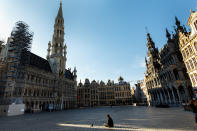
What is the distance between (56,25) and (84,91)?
4481 centimetres

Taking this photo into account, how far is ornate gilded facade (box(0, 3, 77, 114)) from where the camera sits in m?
29.1

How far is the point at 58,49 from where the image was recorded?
5647 centimetres

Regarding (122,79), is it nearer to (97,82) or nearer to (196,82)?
(97,82)

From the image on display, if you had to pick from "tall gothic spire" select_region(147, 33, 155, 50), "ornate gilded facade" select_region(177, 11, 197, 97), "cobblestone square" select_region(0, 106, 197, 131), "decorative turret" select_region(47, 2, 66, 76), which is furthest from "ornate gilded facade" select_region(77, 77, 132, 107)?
"cobblestone square" select_region(0, 106, 197, 131)

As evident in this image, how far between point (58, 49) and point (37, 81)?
2377cm

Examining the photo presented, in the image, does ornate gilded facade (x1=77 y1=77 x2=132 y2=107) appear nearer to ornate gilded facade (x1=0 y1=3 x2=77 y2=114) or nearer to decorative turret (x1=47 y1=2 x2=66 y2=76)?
ornate gilded facade (x1=0 y1=3 x2=77 y2=114)

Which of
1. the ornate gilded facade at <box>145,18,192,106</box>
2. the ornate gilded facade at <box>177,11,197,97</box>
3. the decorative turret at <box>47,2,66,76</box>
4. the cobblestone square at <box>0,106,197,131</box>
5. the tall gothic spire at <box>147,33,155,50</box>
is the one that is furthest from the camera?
the decorative turret at <box>47,2,66,76</box>

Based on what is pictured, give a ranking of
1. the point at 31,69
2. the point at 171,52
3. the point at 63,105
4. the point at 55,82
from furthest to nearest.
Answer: the point at 63,105 → the point at 55,82 → the point at 31,69 → the point at 171,52

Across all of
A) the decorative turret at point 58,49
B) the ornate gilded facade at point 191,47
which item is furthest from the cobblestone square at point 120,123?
the decorative turret at point 58,49

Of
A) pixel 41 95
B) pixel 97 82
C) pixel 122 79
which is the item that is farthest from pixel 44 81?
pixel 122 79

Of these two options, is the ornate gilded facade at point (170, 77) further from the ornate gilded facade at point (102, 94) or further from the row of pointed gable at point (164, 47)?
the ornate gilded facade at point (102, 94)

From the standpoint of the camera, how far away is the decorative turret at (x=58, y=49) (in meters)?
52.2

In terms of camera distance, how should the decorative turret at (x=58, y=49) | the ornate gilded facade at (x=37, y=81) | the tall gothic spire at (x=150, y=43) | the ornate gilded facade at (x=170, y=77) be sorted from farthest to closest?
the decorative turret at (x=58, y=49) → the tall gothic spire at (x=150, y=43) → the ornate gilded facade at (x=170, y=77) → the ornate gilded facade at (x=37, y=81)

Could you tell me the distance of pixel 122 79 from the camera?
3182 inches
